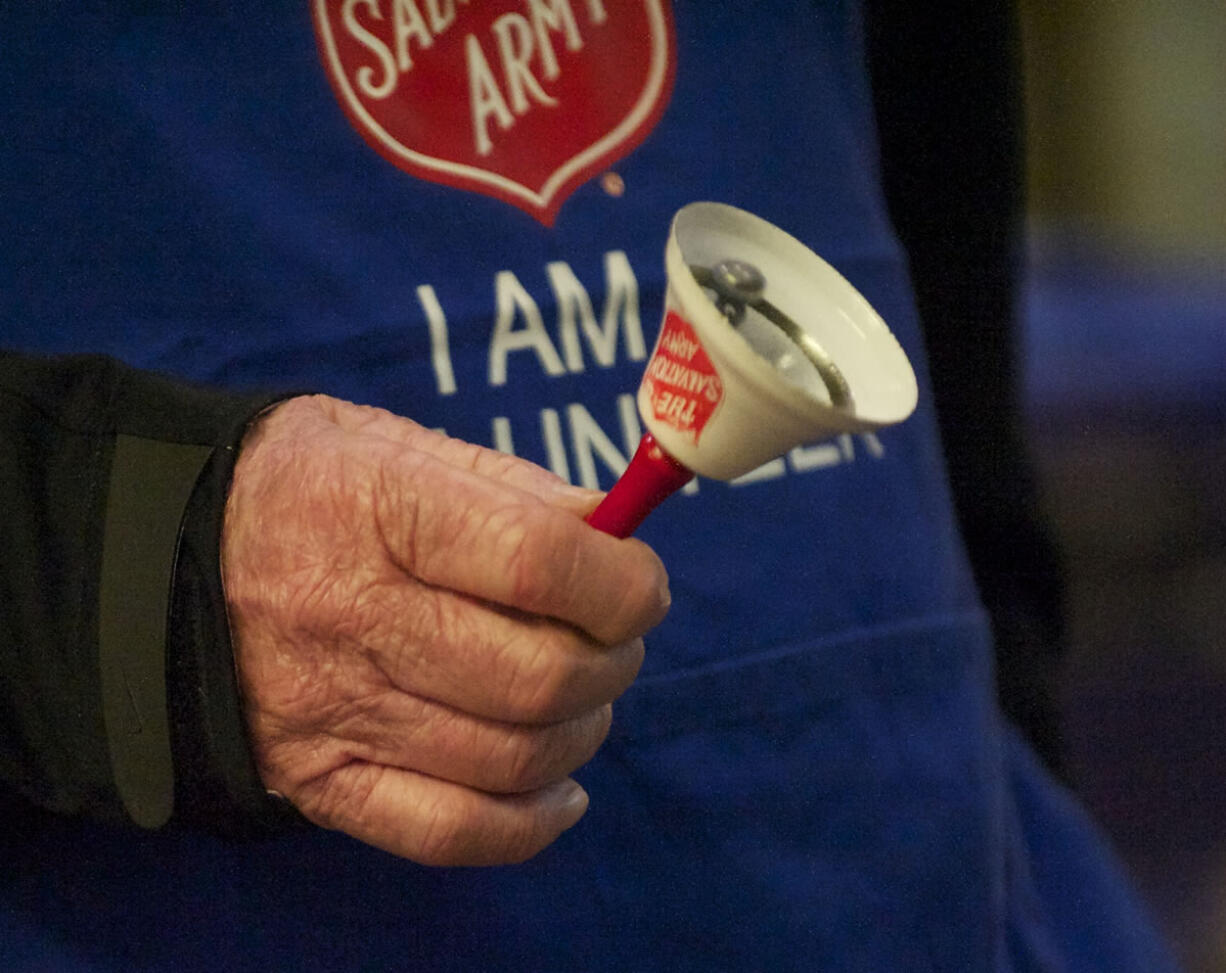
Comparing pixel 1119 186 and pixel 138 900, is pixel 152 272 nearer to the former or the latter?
pixel 138 900

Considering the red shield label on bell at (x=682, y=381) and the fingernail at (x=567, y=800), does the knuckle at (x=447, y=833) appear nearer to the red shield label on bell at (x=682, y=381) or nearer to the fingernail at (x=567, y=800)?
the fingernail at (x=567, y=800)

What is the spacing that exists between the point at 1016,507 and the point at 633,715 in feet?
1.35

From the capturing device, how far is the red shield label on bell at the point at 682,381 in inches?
9.7

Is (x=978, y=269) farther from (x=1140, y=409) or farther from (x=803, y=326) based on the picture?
(x=803, y=326)

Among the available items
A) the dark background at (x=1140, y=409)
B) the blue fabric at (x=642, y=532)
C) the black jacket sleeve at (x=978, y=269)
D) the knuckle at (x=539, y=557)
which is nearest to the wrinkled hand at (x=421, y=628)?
the knuckle at (x=539, y=557)

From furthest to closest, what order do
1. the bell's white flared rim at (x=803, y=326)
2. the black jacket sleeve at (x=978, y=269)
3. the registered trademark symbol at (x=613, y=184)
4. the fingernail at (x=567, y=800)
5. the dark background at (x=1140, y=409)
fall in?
the dark background at (x=1140, y=409) → the black jacket sleeve at (x=978, y=269) → the registered trademark symbol at (x=613, y=184) → the fingernail at (x=567, y=800) → the bell's white flared rim at (x=803, y=326)

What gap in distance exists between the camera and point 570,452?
0.44 metres

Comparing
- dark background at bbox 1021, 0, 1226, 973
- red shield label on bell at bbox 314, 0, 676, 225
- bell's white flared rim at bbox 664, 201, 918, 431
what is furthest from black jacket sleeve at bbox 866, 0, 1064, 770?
bell's white flared rim at bbox 664, 201, 918, 431

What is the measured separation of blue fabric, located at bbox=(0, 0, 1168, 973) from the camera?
0.39m

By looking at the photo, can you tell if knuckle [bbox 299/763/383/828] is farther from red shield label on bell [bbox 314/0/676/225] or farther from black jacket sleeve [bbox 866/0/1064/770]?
black jacket sleeve [bbox 866/0/1064/770]

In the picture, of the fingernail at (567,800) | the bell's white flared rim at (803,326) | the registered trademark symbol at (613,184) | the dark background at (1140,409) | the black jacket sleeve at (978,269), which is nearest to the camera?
the bell's white flared rim at (803,326)

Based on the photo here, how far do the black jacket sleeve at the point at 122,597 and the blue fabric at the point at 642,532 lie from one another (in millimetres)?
95

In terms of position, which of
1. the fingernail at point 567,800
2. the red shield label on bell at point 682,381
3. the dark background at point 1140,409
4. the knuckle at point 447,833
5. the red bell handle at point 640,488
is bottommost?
the dark background at point 1140,409

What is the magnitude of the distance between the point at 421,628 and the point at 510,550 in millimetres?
41
